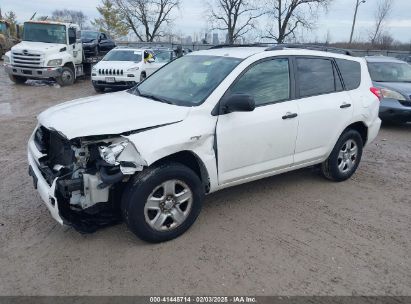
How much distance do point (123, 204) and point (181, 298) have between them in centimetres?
98

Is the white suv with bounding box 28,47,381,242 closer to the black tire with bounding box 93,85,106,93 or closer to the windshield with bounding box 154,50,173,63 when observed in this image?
the black tire with bounding box 93,85,106,93

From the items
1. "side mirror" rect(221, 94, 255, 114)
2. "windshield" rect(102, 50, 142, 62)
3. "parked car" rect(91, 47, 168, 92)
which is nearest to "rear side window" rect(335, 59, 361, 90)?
"side mirror" rect(221, 94, 255, 114)

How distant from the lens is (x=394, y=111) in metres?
8.48

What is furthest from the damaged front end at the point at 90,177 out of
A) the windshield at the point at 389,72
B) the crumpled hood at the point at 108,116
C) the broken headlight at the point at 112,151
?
the windshield at the point at 389,72

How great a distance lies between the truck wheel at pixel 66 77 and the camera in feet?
50.2

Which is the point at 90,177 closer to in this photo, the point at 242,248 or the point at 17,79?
the point at 242,248

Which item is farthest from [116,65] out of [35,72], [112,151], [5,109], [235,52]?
[112,151]

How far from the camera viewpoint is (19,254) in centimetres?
→ 337

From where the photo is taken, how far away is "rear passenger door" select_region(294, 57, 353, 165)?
4488 mm

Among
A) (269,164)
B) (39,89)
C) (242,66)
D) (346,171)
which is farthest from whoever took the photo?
(39,89)

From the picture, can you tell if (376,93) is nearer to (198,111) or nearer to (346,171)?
(346,171)

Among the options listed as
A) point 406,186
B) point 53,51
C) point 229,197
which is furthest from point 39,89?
point 406,186

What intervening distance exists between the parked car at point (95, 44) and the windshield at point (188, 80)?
14.6 meters

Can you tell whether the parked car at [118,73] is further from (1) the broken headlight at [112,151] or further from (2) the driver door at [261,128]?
(1) the broken headlight at [112,151]
